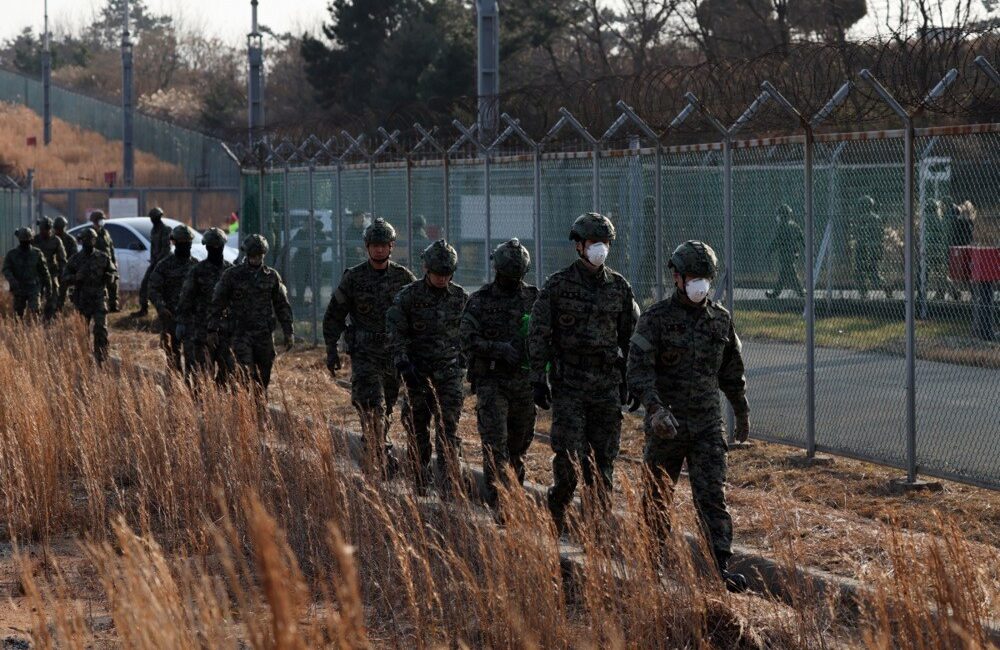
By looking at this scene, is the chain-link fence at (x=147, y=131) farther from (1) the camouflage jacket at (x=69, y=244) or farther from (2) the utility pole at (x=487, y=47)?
(2) the utility pole at (x=487, y=47)

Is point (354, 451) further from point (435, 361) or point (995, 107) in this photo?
point (995, 107)

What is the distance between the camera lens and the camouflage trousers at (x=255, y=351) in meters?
11.4

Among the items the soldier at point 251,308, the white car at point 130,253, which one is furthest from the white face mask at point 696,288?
the white car at point 130,253

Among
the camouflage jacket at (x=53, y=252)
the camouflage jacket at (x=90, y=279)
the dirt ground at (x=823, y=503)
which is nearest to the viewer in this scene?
the dirt ground at (x=823, y=503)

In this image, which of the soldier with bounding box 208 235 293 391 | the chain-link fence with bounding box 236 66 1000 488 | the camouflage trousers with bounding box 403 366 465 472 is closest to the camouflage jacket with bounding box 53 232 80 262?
the chain-link fence with bounding box 236 66 1000 488

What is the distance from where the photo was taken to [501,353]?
26.1 ft

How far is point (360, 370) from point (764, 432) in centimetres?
261

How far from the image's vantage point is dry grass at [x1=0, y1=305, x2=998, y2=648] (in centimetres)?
418

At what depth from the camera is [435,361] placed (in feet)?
29.4

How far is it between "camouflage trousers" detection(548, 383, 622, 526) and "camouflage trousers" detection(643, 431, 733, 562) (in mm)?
522

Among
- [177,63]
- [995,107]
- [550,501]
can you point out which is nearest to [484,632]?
[550,501]

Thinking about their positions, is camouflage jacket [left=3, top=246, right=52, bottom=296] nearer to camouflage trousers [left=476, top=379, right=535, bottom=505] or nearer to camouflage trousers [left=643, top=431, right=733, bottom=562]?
camouflage trousers [left=476, top=379, right=535, bottom=505]

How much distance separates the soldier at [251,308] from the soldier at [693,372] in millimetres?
5092

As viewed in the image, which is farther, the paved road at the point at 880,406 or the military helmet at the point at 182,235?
the military helmet at the point at 182,235
